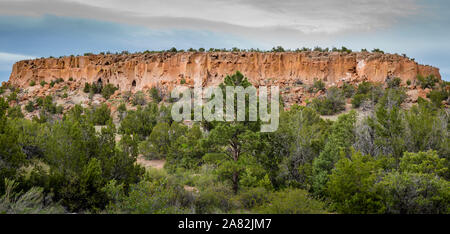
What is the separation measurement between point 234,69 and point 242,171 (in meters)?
30.8

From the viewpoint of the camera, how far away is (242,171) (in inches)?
478

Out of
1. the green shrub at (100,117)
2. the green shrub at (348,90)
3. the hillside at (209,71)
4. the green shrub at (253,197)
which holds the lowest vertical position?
the green shrub at (253,197)

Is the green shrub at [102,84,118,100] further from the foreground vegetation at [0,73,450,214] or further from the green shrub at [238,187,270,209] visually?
the green shrub at [238,187,270,209]

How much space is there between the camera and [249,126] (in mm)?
12047

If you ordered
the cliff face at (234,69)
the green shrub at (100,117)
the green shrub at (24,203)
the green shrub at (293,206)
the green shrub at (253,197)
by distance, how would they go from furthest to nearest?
1. the cliff face at (234,69)
2. the green shrub at (100,117)
3. the green shrub at (253,197)
4. the green shrub at (293,206)
5. the green shrub at (24,203)

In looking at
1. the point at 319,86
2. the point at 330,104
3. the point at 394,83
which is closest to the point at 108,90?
the point at 319,86

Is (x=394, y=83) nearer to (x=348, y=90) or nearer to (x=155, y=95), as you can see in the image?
(x=348, y=90)

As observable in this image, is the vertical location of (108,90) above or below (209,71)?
below

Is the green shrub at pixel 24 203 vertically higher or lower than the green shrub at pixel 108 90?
lower

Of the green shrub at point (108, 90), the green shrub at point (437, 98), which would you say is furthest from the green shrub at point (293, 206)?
the green shrub at point (108, 90)

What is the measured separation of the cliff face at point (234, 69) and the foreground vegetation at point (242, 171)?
71.3 feet

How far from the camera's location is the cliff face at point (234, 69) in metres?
36.8

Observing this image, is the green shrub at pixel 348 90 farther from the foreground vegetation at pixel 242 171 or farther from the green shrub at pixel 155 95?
the green shrub at pixel 155 95
